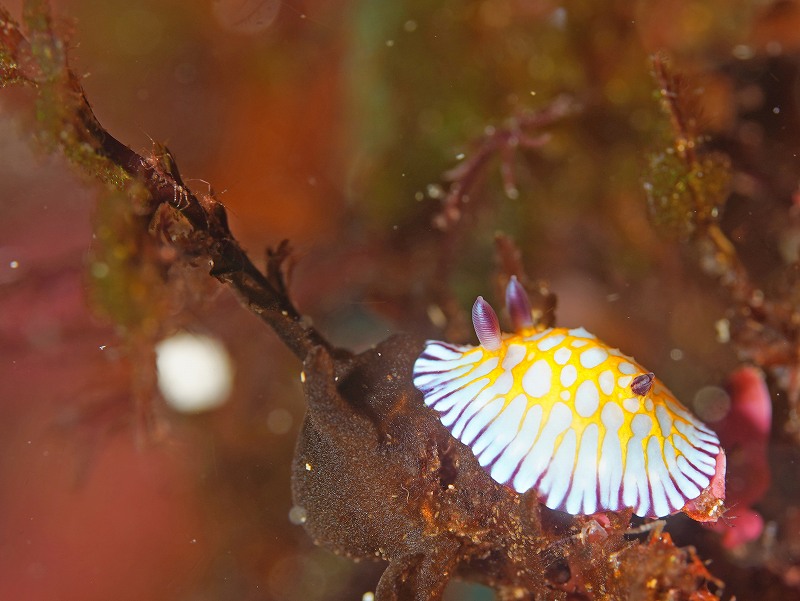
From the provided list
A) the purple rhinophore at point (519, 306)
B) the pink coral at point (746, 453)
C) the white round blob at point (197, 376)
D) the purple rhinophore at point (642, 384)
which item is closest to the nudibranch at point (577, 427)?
the purple rhinophore at point (642, 384)

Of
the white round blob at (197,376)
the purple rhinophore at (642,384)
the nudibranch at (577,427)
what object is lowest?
the white round blob at (197,376)

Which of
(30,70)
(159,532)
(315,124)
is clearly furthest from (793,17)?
(159,532)

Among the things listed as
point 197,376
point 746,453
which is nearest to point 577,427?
point 746,453

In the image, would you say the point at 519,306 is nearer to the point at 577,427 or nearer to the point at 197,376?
the point at 577,427

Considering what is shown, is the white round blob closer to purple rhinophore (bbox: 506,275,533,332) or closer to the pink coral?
purple rhinophore (bbox: 506,275,533,332)

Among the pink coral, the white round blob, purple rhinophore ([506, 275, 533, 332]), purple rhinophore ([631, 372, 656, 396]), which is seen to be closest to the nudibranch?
purple rhinophore ([631, 372, 656, 396])

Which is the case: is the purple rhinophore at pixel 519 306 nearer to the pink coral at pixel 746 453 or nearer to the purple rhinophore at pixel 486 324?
the purple rhinophore at pixel 486 324
